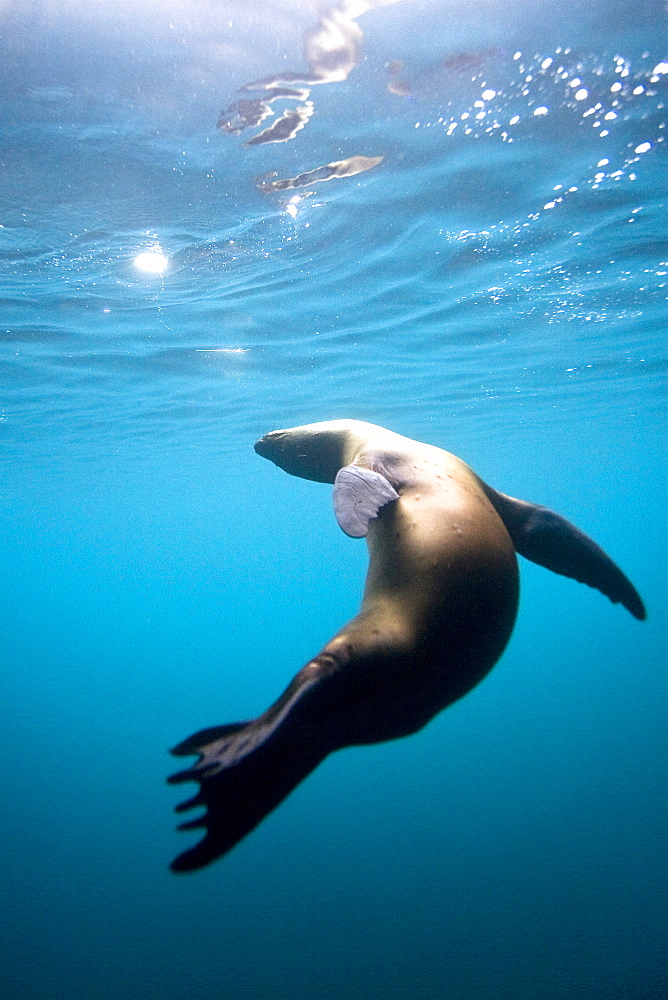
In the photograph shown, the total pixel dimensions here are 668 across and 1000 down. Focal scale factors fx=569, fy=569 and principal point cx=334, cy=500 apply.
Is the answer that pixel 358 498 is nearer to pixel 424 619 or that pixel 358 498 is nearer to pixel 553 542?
pixel 424 619

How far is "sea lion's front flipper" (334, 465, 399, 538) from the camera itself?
9.24 ft

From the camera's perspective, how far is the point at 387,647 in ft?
7.77

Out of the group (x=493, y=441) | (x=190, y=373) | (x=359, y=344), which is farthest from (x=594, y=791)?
(x=493, y=441)

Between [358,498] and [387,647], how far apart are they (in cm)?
84

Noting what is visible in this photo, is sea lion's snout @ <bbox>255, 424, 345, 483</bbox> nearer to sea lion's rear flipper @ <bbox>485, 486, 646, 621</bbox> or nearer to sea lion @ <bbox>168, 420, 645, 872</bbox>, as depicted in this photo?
sea lion @ <bbox>168, 420, 645, 872</bbox>

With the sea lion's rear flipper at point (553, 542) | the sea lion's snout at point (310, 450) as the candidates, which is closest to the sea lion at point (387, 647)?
the sea lion's rear flipper at point (553, 542)

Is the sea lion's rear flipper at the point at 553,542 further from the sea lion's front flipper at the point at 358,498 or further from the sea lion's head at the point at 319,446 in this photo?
the sea lion's front flipper at the point at 358,498

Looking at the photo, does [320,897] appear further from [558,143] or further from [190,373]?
[558,143]

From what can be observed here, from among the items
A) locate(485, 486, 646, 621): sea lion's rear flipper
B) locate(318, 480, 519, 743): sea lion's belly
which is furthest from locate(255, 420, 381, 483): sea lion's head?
locate(318, 480, 519, 743): sea lion's belly

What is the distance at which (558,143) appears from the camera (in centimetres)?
831

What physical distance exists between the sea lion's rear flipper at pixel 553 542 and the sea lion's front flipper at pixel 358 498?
4.13 feet

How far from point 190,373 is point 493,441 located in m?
25.7

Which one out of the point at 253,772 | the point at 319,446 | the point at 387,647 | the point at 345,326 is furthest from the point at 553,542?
the point at 345,326

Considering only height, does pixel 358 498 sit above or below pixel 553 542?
above
